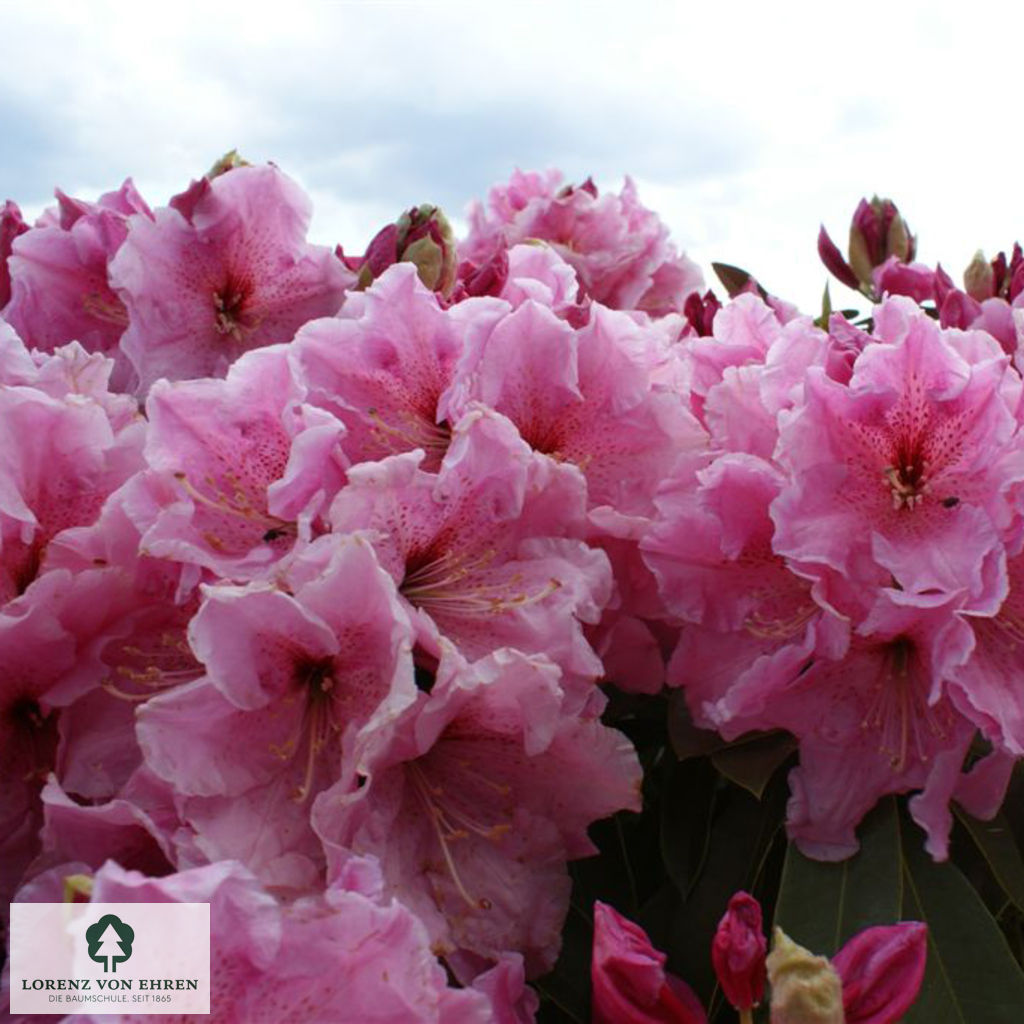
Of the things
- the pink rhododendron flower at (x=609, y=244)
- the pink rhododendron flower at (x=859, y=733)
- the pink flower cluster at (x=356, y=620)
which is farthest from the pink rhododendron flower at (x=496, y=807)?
the pink rhododendron flower at (x=609, y=244)

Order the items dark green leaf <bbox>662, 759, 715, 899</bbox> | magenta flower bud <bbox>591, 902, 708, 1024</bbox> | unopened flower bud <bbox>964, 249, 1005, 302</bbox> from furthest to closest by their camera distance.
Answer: unopened flower bud <bbox>964, 249, 1005, 302</bbox> → dark green leaf <bbox>662, 759, 715, 899</bbox> → magenta flower bud <bbox>591, 902, 708, 1024</bbox>

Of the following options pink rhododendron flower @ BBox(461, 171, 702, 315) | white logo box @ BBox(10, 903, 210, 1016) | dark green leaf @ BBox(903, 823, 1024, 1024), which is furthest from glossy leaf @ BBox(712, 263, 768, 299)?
white logo box @ BBox(10, 903, 210, 1016)

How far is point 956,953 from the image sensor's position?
783 millimetres

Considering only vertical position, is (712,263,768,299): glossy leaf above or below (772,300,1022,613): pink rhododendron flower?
above

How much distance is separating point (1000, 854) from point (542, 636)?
Result: 0.33m

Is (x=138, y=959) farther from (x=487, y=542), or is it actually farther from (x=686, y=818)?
(x=686, y=818)

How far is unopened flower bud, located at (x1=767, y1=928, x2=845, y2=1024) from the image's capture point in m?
0.59

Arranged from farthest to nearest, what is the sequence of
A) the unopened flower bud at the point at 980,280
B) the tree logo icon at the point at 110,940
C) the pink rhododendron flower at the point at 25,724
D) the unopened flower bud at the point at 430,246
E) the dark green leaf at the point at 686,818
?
the unopened flower bud at the point at 980,280
the unopened flower bud at the point at 430,246
the dark green leaf at the point at 686,818
the pink rhododendron flower at the point at 25,724
the tree logo icon at the point at 110,940

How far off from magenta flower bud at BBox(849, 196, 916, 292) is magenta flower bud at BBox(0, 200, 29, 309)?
2.86 ft

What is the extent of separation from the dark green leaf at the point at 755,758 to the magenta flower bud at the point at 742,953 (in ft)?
0.53

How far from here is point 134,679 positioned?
30.6 inches

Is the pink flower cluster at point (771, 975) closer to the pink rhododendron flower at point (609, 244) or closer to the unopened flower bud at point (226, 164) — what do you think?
the unopened flower bud at point (226, 164)

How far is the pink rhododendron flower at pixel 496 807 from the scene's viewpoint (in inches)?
28.1

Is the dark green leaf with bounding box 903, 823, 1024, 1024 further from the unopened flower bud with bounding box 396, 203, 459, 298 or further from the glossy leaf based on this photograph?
the glossy leaf
